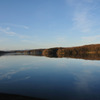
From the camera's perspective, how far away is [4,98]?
828 cm

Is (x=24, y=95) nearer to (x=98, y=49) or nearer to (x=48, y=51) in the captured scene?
(x=98, y=49)

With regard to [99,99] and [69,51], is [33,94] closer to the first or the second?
[99,99]

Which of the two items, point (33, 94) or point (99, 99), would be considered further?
point (33, 94)

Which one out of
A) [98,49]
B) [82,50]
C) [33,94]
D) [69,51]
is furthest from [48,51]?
[33,94]

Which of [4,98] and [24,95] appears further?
[24,95]

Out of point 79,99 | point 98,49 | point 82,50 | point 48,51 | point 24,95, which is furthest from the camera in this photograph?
point 48,51

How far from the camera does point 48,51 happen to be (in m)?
141

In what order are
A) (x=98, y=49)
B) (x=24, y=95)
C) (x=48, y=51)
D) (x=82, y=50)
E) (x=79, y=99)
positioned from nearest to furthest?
1. (x=79, y=99)
2. (x=24, y=95)
3. (x=98, y=49)
4. (x=82, y=50)
5. (x=48, y=51)

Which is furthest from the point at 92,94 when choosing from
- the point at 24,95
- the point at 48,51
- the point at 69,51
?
the point at 48,51

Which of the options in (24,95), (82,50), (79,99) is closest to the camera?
(79,99)

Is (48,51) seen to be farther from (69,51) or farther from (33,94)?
(33,94)

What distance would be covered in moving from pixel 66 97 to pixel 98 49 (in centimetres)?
11810

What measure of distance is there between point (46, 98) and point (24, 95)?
80.1 inches

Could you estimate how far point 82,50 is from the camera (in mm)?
125312
